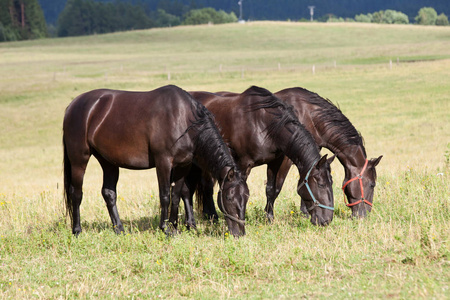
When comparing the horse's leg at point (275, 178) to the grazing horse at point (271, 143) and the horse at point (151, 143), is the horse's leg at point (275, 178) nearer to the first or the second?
the grazing horse at point (271, 143)

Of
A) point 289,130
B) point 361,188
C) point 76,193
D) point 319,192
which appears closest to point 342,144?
point 361,188

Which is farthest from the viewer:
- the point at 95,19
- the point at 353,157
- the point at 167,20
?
the point at 167,20

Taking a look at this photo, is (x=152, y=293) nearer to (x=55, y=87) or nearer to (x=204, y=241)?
(x=204, y=241)

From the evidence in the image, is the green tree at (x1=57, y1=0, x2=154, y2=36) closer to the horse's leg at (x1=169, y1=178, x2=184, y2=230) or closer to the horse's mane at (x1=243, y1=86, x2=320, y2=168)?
the horse's mane at (x1=243, y1=86, x2=320, y2=168)

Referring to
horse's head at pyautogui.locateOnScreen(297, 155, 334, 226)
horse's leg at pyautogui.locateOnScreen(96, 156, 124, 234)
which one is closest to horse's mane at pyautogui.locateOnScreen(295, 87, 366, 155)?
horse's head at pyautogui.locateOnScreen(297, 155, 334, 226)

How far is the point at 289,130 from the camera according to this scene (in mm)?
7367

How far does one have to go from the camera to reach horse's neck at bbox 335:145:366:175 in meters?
7.91

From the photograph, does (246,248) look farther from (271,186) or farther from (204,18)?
(204,18)

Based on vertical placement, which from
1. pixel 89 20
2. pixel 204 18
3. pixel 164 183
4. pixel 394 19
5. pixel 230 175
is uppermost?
pixel 89 20

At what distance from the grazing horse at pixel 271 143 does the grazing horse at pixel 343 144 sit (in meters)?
0.77

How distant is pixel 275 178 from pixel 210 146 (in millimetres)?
1818

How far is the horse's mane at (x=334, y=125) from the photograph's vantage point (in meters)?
8.06

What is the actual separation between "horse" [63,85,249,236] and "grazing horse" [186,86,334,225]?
0.76 meters

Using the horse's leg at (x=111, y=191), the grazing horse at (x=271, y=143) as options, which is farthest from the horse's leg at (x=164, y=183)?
the horse's leg at (x=111, y=191)
